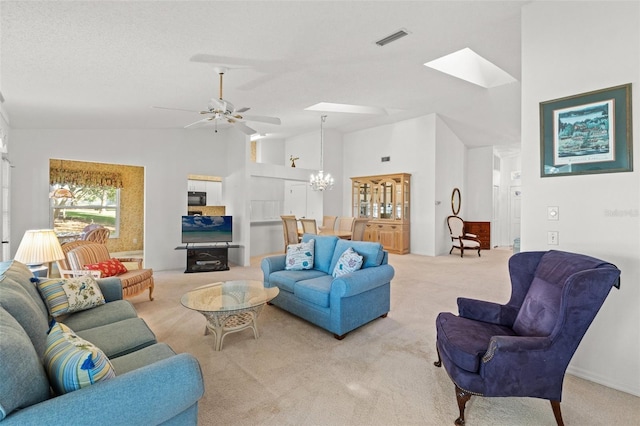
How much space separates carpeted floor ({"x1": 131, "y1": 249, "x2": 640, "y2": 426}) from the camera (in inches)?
73.1

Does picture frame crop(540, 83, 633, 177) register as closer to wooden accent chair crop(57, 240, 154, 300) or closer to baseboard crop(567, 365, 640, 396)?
baseboard crop(567, 365, 640, 396)

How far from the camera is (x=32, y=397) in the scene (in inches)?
41.9

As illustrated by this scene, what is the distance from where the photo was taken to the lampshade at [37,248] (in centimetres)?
282

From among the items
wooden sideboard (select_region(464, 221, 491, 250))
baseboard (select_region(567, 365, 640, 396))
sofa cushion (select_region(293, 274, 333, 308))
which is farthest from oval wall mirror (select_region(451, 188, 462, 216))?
baseboard (select_region(567, 365, 640, 396))

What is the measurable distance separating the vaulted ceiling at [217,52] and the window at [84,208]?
2.86 m

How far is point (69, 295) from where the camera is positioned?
2334mm

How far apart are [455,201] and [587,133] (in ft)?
20.9

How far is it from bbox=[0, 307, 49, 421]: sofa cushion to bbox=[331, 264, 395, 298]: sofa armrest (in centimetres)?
211

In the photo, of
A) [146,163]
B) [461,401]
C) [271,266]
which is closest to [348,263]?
[271,266]

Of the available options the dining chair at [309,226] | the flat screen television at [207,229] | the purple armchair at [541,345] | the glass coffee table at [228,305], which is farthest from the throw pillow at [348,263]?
the flat screen television at [207,229]

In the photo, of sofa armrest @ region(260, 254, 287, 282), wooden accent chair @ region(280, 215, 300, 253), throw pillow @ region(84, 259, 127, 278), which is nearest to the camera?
throw pillow @ region(84, 259, 127, 278)

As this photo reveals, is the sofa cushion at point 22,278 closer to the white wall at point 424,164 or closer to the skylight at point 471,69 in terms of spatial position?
the skylight at point 471,69

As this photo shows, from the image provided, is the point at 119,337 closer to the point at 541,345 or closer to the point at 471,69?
the point at 541,345

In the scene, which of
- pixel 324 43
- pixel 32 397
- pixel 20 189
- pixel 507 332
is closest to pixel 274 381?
pixel 32 397
